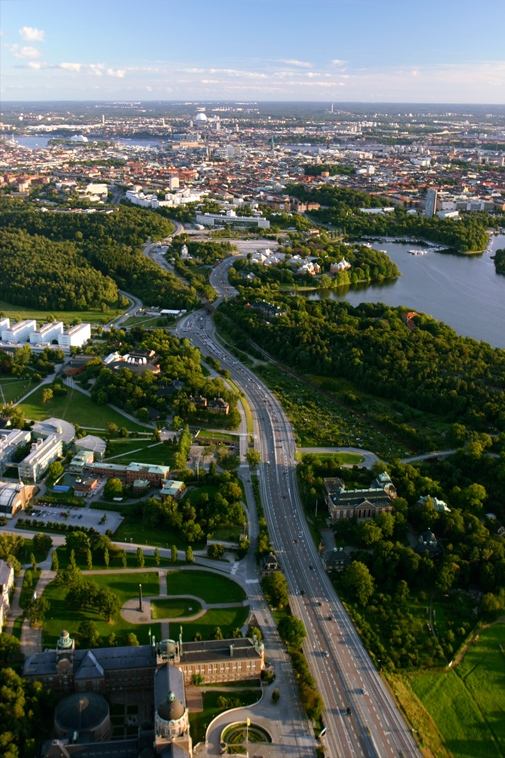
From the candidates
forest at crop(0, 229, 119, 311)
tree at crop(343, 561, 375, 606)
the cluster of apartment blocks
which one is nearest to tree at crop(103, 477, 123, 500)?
Answer: tree at crop(343, 561, 375, 606)

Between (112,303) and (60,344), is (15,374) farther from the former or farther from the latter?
(112,303)

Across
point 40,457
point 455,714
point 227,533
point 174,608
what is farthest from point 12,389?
point 455,714

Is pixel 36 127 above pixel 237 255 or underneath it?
above

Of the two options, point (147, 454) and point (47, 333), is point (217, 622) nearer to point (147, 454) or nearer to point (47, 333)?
point (147, 454)

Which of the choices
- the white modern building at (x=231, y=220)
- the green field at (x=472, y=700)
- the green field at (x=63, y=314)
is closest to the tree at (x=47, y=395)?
the green field at (x=63, y=314)

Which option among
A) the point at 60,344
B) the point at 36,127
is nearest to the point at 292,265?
the point at 60,344

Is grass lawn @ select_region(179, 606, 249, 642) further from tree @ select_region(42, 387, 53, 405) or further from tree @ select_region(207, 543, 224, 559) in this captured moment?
tree @ select_region(42, 387, 53, 405)

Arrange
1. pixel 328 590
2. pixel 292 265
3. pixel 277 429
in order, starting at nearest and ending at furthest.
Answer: pixel 328 590, pixel 277 429, pixel 292 265

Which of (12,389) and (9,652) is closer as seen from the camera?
(9,652)
